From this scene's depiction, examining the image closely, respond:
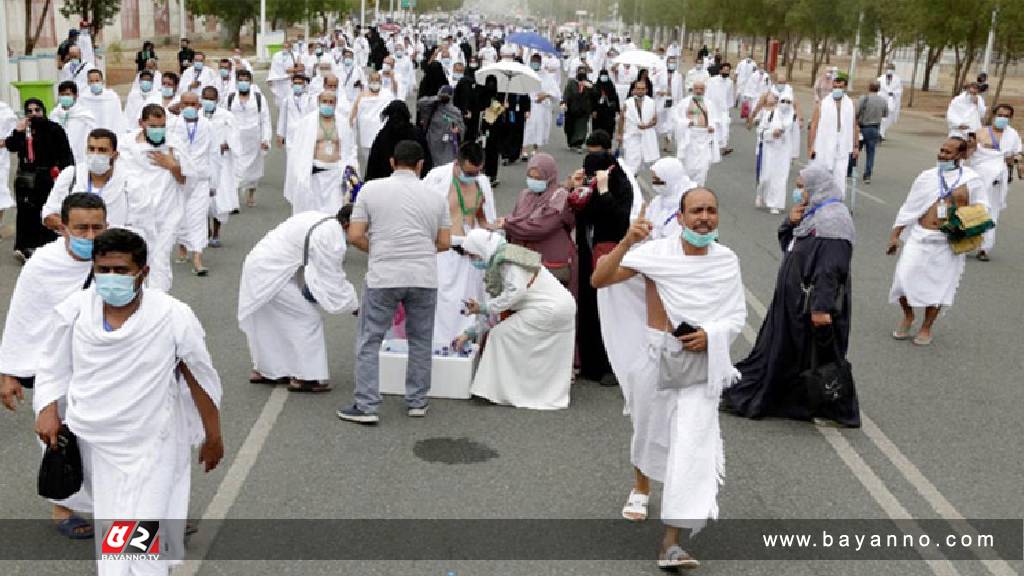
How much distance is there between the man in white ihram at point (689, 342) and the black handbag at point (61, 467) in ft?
8.26

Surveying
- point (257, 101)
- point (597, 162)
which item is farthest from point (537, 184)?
point (257, 101)

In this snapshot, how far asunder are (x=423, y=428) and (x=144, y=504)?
3.14m

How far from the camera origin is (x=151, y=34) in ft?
204

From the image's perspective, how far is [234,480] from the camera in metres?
6.45

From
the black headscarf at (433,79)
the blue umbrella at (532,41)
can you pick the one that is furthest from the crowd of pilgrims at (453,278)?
the blue umbrella at (532,41)

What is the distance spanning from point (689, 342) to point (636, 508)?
1.13 m

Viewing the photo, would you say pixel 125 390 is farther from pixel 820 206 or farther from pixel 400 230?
pixel 820 206

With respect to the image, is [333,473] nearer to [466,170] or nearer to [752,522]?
[752,522]

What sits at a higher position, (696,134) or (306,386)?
(696,134)

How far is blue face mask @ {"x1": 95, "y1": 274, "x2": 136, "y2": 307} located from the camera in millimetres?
4289

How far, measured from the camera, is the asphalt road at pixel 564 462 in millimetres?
5828

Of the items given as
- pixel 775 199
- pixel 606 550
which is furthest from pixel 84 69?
pixel 606 550

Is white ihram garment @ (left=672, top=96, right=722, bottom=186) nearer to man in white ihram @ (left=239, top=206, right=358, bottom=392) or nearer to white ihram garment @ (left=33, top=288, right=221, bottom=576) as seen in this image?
man in white ihram @ (left=239, top=206, right=358, bottom=392)

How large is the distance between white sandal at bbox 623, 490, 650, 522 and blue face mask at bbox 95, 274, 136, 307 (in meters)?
2.89
